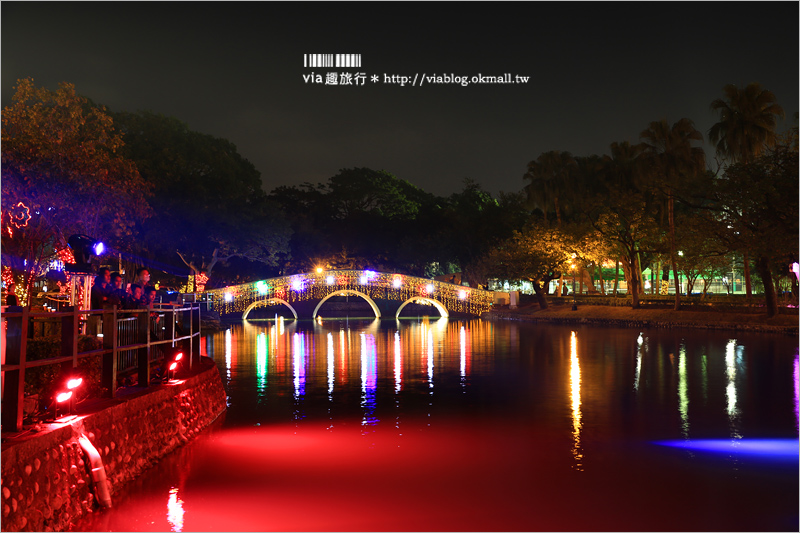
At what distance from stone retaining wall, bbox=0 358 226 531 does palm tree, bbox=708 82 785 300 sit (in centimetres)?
3845

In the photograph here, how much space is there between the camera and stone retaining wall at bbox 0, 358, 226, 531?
6.43 meters

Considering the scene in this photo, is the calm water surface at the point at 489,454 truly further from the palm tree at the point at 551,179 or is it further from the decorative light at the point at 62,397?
the palm tree at the point at 551,179

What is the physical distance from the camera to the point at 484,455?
10633 mm

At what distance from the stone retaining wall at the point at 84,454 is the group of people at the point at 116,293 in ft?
5.14

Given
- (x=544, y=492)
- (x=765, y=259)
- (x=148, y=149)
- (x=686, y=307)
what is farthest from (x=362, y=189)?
(x=544, y=492)

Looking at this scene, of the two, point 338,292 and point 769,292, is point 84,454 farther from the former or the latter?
point 338,292

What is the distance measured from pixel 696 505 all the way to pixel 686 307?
38.3 metres

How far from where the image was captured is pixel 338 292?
58.0 metres

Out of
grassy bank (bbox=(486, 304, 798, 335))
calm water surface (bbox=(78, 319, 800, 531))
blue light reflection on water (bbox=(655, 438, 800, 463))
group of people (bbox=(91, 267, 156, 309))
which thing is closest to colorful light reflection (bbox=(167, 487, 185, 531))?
calm water surface (bbox=(78, 319, 800, 531))

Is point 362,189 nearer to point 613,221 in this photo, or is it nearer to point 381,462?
point 613,221

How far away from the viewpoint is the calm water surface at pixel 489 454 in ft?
26.0

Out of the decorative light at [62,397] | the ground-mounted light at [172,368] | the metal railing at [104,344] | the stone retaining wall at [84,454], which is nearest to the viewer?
the stone retaining wall at [84,454]

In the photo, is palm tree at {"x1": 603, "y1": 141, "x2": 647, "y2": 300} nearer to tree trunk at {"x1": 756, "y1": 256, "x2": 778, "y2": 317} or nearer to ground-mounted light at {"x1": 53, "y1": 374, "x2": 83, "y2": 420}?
tree trunk at {"x1": 756, "y1": 256, "x2": 778, "y2": 317}

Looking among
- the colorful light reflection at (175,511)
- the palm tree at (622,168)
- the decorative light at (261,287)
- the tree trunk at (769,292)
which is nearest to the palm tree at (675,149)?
the palm tree at (622,168)
